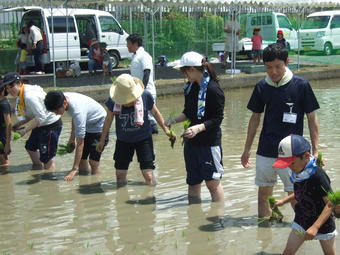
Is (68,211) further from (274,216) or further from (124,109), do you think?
(274,216)

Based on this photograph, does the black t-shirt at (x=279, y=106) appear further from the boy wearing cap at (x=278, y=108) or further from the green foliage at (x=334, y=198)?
the green foliage at (x=334, y=198)

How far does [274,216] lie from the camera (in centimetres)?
584

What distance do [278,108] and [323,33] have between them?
73.6 ft

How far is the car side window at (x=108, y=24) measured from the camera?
21891mm

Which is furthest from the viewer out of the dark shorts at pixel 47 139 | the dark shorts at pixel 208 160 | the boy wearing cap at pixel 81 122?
the dark shorts at pixel 47 139

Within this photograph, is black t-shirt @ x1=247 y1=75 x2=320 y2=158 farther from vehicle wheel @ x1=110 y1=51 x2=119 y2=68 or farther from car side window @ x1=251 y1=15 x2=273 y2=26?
car side window @ x1=251 y1=15 x2=273 y2=26

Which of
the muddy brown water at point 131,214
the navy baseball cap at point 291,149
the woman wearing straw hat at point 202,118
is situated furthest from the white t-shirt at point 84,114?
the navy baseball cap at point 291,149

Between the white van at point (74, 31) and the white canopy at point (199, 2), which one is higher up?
the white canopy at point (199, 2)

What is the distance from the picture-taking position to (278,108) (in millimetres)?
5844

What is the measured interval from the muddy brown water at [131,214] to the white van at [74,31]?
1083cm

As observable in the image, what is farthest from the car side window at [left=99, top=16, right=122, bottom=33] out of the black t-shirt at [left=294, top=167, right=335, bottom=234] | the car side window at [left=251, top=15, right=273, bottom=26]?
the black t-shirt at [left=294, top=167, right=335, bottom=234]

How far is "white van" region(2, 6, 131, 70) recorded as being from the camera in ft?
67.3

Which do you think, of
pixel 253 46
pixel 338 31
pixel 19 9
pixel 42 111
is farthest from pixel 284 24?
pixel 42 111

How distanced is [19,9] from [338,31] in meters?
13.4
